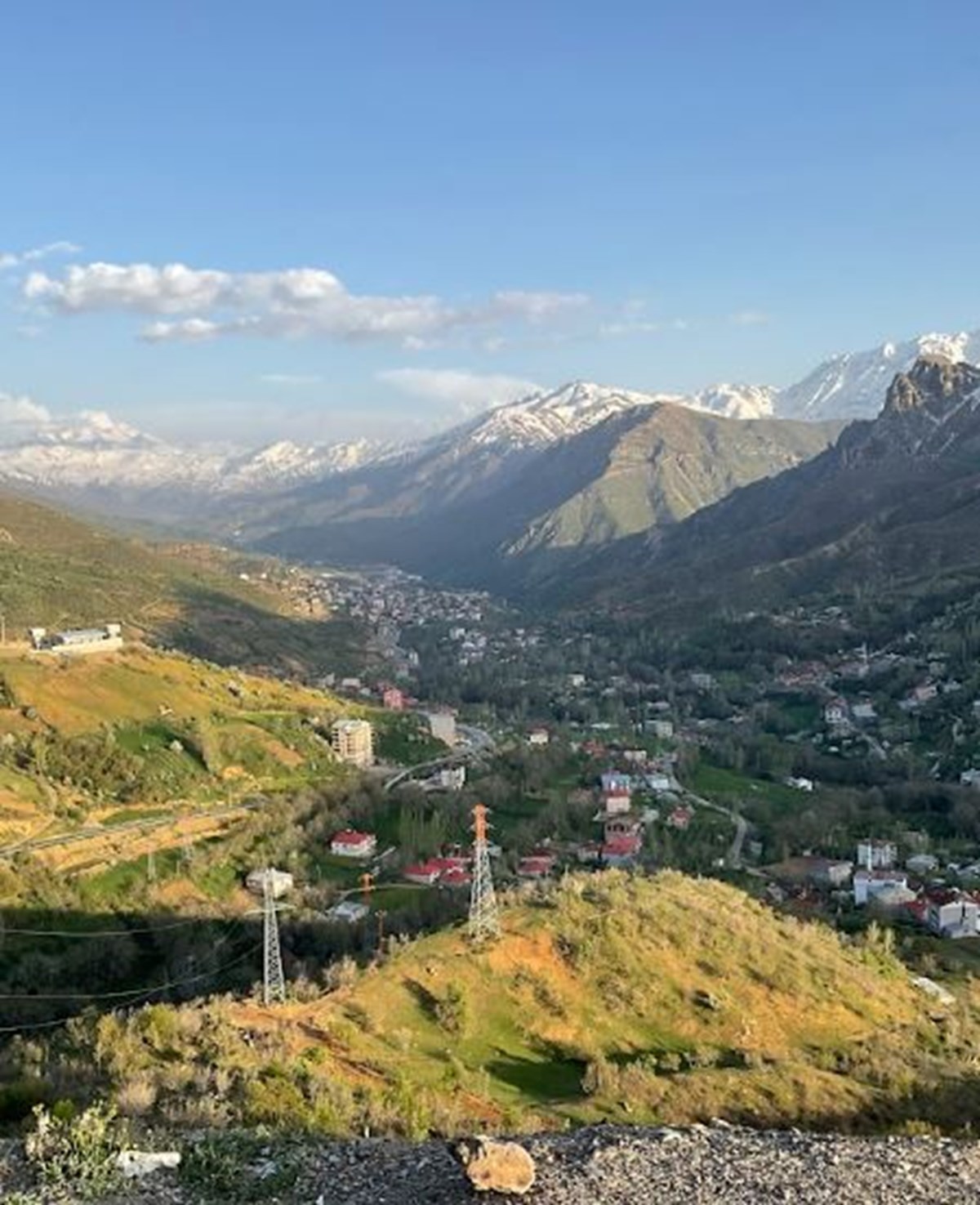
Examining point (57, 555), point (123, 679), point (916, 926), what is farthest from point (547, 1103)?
point (57, 555)

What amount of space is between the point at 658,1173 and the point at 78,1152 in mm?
5859

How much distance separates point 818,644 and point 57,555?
89.5m

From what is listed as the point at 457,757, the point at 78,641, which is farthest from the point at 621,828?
the point at 78,641

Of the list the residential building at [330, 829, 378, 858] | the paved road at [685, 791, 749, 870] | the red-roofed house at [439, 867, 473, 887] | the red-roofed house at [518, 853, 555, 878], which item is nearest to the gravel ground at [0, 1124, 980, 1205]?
the red-roofed house at [439, 867, 473, 887]

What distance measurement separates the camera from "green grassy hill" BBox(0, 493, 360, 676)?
386 ft

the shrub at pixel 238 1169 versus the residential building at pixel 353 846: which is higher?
the shrub at pixel 238 1169

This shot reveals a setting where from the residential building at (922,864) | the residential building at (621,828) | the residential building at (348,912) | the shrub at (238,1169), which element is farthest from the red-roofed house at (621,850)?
the shrub at (238,1169)

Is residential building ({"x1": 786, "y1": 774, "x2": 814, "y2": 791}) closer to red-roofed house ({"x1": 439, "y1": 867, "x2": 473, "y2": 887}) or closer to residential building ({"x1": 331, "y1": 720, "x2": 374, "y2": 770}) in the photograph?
residential building ({"x1": 331, "y1": 720, "x2": 374, "y2": 770})

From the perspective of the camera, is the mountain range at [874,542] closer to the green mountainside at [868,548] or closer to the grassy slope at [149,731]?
the green mountainside at [868,548]

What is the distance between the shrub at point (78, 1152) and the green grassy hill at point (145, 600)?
91.7 metres

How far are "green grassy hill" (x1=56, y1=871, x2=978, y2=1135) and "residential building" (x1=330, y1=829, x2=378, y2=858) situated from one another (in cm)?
2412

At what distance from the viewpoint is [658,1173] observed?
38.8 ft

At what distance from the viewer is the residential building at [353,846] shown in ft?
192

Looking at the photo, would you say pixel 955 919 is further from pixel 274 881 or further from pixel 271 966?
pixel 271 966
